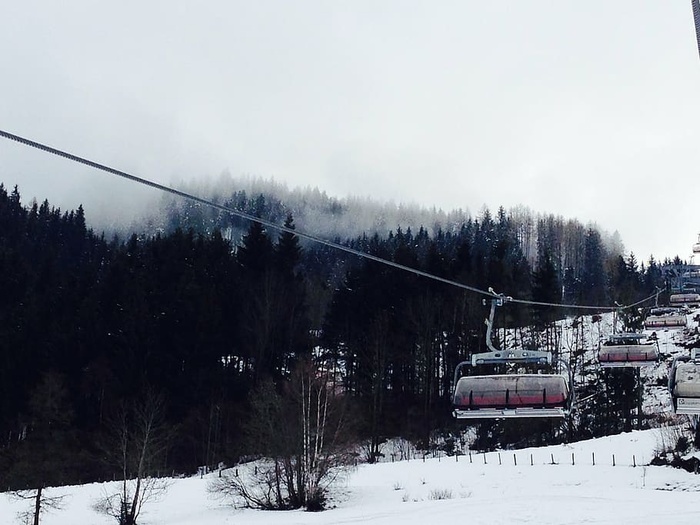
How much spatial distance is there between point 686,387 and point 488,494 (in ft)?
53.1

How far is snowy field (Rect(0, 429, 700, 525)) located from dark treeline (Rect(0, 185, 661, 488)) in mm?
7504

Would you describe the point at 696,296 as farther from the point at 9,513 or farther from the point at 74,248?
the point at 74,248

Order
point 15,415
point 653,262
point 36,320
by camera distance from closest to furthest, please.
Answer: point 15,415 → point 36,320 → point 653,262

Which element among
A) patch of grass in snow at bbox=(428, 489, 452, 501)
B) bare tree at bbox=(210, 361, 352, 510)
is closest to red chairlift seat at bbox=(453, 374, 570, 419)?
patch of grass in snow at bbox=(428, 489, 452, 501)

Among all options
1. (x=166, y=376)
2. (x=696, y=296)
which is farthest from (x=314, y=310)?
(x=696, y=296)

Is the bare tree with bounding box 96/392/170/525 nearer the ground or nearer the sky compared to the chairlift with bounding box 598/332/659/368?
nearer the ground

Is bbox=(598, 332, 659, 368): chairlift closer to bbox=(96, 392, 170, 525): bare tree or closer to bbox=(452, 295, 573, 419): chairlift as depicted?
bbox=(452, 295, 573, 419): chairlift

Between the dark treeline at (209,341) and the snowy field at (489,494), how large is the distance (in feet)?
24.6

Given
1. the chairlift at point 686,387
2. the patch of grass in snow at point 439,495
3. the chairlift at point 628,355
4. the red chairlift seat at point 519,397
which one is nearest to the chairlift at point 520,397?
the red chairlift seat at point 519,397

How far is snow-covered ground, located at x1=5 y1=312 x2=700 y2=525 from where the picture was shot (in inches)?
999

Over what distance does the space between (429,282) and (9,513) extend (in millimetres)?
37275

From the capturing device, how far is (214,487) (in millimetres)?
34906

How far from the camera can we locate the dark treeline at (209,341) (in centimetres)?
4822

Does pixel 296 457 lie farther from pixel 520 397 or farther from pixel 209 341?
pixel 209 341
